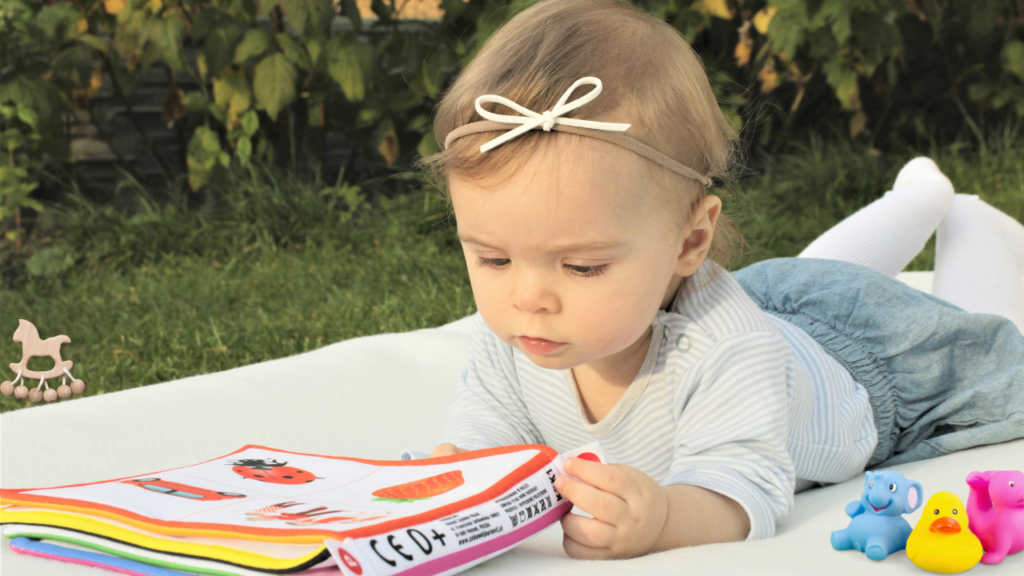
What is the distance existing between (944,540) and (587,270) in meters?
0.39

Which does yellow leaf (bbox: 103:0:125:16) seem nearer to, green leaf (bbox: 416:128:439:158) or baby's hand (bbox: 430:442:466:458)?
green leaf (bbox: 416:128:439:158)

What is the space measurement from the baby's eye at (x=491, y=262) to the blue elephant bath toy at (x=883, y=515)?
395 millimetres

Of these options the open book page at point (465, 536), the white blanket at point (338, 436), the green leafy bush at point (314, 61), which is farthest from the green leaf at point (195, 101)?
the open book page at point (465, 536)

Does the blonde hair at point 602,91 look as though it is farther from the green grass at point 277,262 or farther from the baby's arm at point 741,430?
the green grass at point 277,262

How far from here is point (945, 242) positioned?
6.08 feet

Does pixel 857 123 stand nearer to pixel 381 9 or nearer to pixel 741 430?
pixel 381 9

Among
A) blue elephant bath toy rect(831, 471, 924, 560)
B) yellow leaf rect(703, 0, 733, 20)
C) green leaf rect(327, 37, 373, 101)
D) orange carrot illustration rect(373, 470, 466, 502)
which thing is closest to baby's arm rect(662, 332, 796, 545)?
blue elephant bath toy rect(831, 471, 924, 560)

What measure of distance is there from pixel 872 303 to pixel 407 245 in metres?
1.80

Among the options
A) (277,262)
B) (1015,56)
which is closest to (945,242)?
(277,262)

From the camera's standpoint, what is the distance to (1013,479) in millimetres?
829

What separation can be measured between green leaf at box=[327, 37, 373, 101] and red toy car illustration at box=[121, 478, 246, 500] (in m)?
2.10

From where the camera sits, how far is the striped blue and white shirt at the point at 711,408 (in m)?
0.97

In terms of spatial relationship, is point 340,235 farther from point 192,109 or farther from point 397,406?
point 397,406

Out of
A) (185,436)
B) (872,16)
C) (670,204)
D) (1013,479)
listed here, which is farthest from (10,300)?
(872,16)
